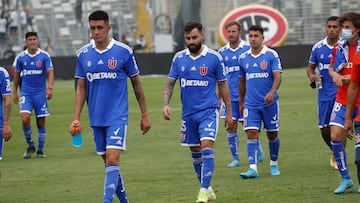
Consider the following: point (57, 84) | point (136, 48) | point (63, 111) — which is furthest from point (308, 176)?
point (136, 48)

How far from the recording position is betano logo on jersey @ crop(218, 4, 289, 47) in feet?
147

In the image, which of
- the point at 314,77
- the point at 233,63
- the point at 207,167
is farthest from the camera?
the point at 233,63

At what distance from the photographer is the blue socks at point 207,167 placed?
12.6 m

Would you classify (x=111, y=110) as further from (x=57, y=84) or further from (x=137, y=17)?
(x=137, y=17)

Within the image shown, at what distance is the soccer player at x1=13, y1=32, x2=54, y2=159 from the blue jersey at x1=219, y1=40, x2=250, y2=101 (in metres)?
4.09

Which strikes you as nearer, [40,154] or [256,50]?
[256,50]

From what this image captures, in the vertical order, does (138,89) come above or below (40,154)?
above

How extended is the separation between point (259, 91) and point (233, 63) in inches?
74.1

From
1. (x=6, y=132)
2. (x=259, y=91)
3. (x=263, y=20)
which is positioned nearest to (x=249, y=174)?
(x=259, y=91)

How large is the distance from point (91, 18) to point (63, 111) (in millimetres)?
19011

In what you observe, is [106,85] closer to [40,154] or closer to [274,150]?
[274,150]

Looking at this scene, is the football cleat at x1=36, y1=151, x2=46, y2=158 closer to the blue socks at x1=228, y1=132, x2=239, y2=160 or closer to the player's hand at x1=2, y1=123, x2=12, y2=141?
the blue socks at x1=228, y1=132, x2=239, y2=160

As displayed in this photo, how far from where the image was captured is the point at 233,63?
17.2 meters

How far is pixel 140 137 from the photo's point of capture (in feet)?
74.6
